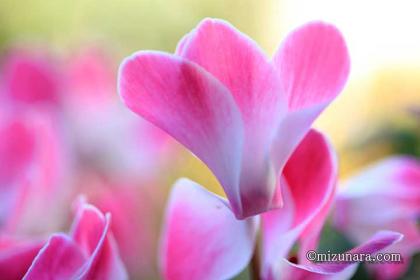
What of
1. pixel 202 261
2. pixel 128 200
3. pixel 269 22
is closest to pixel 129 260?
pixel 128 200

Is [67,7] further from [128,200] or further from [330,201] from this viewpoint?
[330,201]

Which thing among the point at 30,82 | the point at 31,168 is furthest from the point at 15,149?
the point at 30,82

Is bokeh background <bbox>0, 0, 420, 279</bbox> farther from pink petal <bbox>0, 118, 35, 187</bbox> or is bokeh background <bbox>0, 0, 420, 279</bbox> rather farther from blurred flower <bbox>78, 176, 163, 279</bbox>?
pink petal <bbox>0, 118, 35, 187</bbox>

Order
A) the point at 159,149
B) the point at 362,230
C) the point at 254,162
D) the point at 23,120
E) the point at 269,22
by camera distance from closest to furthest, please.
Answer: the point at 254,162 < the point at 362,230 < the point at 23,120 < the point at 159,149 < the point at 269,22

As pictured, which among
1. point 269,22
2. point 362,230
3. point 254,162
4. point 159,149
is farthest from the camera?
point 269,22

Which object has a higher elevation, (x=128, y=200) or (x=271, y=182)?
(x=271, y=182)

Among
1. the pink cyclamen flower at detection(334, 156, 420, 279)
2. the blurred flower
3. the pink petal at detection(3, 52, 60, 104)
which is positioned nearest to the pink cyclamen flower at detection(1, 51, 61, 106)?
the pink petal at detection(3, 52, 60, 104)

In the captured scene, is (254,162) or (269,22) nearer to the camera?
(254,162)
